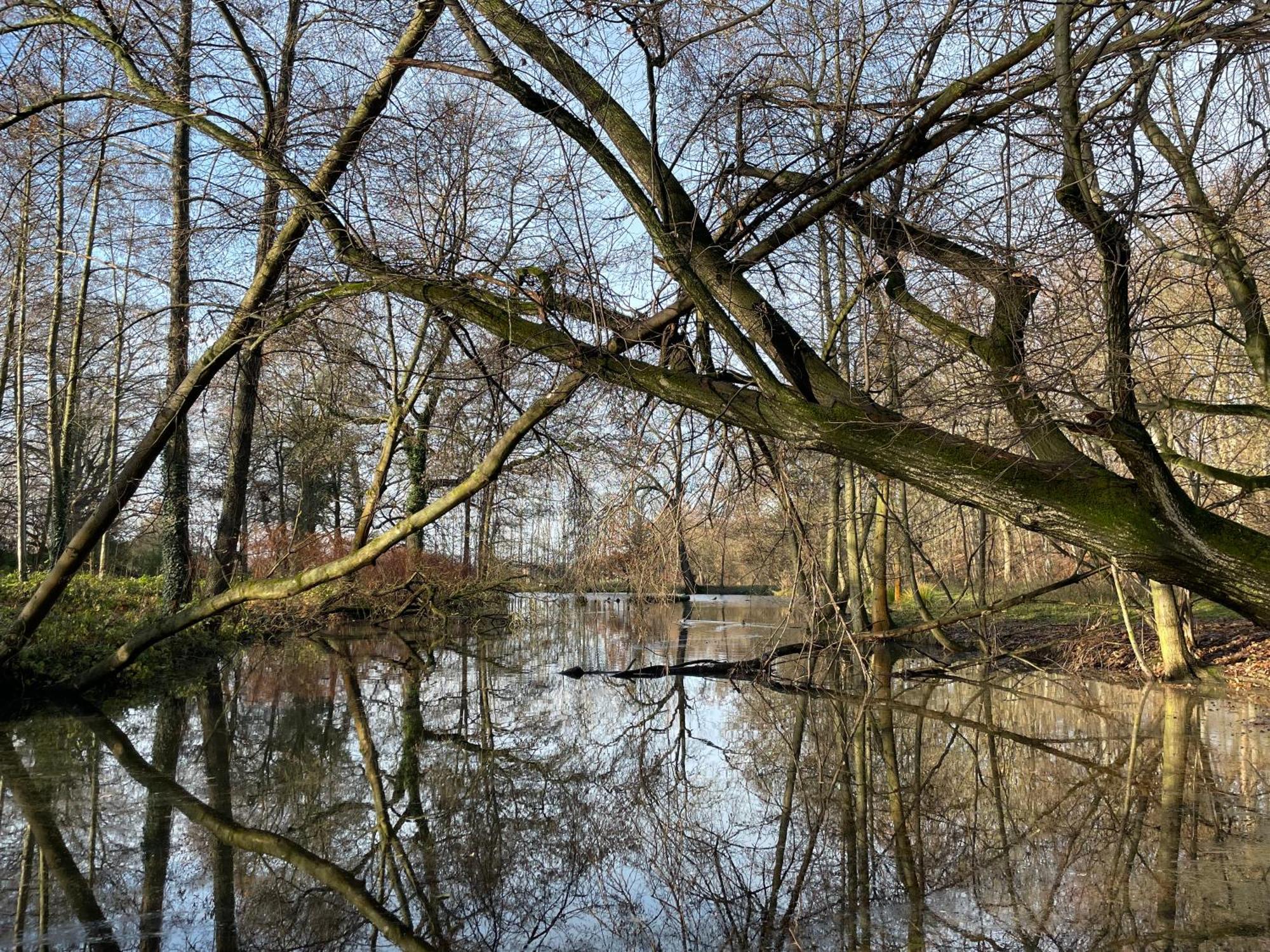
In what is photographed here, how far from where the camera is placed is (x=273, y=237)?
21.7 feet

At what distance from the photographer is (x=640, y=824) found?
4.67 meters

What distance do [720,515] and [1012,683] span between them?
640 centimetres

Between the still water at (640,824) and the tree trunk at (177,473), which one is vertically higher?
the tree trunk at (177,473)

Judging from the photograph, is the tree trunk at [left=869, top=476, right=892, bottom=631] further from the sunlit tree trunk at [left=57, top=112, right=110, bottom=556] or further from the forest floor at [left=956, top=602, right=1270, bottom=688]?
the sunlit tree trunk at [left=57, top=112, right=110, bottom=556]

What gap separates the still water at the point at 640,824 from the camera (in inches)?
128

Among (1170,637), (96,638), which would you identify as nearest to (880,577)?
(1170,637)

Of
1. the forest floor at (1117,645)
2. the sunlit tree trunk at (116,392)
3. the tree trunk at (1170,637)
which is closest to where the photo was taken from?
the tree trunk at (1170,637)

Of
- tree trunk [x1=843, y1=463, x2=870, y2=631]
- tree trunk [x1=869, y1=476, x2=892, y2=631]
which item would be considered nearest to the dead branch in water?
tree trunk [x1=869, y1=476, x2=892, y2=631]

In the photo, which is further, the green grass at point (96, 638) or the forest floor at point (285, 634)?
the forest floor at point (285, 634)

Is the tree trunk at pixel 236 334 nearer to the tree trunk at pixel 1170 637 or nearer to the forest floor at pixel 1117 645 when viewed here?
the forest floor at pixel 1117 645

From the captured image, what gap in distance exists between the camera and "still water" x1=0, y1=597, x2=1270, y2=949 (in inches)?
128

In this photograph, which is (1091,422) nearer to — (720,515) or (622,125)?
(720,515)

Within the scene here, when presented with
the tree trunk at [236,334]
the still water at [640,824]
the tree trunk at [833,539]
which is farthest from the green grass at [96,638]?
the tree trunk at [833,539]

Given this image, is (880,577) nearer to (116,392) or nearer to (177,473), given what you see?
(177,473)
